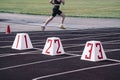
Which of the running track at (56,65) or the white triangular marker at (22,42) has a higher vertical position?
the white triangular marker at (22,42)

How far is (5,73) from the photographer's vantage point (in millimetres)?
9211

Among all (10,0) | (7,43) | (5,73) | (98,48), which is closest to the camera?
(5,73)

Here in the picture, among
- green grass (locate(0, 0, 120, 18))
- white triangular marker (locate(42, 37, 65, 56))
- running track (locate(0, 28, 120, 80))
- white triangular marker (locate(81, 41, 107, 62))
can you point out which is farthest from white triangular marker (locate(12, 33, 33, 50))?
green grass (locate(0, 0, 120, 18))

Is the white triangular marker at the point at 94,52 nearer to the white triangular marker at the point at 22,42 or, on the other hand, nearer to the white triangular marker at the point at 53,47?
the white triangular marker at the point at 53,47

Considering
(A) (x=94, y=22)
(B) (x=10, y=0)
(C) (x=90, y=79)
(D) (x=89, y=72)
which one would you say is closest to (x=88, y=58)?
(D) (x=89, y=72)

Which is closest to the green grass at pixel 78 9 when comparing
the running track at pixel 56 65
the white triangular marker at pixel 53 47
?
the running track at pixel 56 65

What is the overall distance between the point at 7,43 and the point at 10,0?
39.1 meters

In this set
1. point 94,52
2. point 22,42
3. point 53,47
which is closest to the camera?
point 94,52

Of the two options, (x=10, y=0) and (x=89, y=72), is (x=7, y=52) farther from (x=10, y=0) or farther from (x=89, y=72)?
(x=10, y=0)

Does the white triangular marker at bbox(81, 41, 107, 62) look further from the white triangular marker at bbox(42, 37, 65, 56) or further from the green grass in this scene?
the green grass

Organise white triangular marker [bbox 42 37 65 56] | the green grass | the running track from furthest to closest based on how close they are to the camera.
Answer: the green grass
white triangular marker [bbox 42 37 65 56]
the running track

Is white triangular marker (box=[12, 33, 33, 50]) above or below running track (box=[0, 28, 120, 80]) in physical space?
above

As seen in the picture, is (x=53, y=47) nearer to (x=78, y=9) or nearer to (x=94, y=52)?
(x=94, y=52)

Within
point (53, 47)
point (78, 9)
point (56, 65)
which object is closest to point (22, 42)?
point (53, 47)
